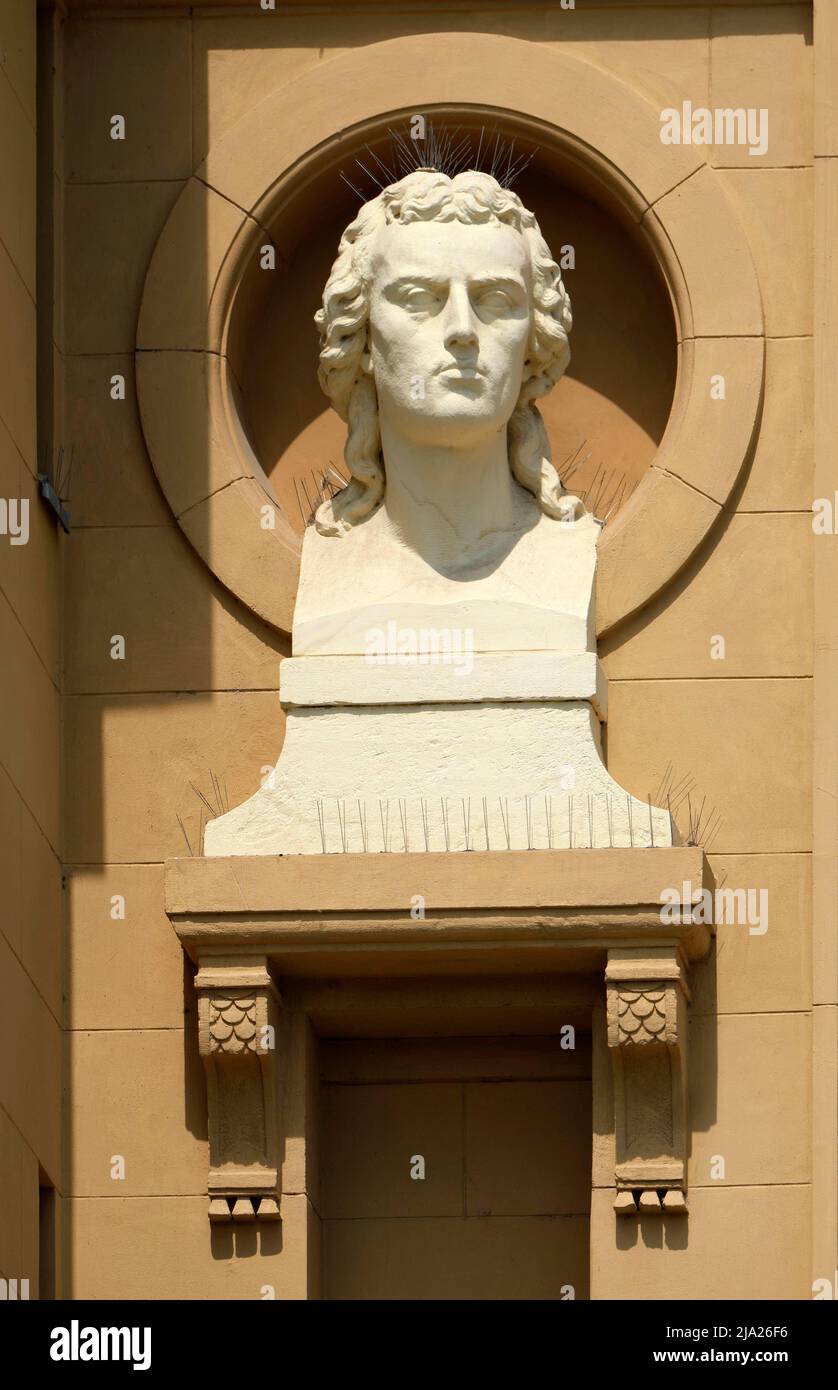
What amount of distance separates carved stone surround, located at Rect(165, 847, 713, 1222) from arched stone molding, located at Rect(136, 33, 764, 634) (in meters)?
1.11

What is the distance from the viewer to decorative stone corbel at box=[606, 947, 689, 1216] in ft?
40.9

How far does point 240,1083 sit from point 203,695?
4.54ft

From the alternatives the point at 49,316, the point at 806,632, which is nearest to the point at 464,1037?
the point at 806,632

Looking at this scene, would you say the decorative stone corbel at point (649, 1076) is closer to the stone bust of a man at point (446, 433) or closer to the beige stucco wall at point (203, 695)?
the beige stucco wall at point (203, 695)

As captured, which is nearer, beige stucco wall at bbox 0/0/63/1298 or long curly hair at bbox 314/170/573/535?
beige stucco wall at bbox 0/0/63/1298

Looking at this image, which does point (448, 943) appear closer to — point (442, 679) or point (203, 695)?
point (442, 679)

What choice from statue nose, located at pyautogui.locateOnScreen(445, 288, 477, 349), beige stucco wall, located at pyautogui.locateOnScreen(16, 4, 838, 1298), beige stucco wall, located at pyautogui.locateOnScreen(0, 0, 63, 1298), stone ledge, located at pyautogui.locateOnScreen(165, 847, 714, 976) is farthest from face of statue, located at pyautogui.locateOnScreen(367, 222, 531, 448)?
stone ledge, located at pyautogui.locateOnScreen(165, 847, 714, 976)

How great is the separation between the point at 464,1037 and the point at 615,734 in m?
1.12

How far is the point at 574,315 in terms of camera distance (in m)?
13.9

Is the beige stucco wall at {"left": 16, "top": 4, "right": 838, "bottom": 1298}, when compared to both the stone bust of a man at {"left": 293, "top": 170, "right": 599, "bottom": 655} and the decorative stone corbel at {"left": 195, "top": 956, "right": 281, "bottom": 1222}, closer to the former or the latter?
the decorative stone corbel at {"left": 195, "top": 956, "right": 281, "bottom": 1222}

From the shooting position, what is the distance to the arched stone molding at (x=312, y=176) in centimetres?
Answer: 1324

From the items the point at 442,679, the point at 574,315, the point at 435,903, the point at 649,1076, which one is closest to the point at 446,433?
the point at 442,679

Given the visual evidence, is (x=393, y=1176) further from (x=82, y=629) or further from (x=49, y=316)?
(x=49, y=316)

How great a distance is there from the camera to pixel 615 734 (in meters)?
13.1
